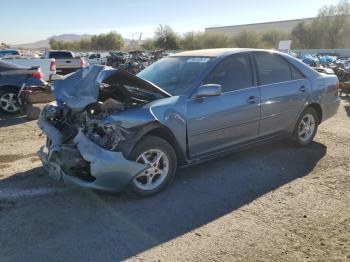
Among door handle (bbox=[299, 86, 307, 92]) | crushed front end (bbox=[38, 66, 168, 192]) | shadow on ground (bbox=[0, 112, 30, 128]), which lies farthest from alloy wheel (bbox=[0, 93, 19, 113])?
door handle (bbox=[299, 86, 307, 92])

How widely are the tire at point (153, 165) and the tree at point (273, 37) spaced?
7258cm

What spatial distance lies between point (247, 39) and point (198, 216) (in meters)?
73.0

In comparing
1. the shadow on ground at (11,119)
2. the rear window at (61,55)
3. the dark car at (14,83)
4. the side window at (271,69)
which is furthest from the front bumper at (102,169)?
the rear window at (61,55)

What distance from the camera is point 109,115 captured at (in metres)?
4.40

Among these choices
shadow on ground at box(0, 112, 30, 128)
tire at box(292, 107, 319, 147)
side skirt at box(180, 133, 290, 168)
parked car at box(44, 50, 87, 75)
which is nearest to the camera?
side skirt at box(180, 133, 290, 168)

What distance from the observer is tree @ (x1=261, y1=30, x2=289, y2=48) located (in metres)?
73.6

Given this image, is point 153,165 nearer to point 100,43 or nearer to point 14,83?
point 14,83

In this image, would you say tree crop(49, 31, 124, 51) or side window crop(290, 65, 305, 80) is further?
tree crop(49, 31, 124, 51)

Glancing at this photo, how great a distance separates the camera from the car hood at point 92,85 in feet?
15.1

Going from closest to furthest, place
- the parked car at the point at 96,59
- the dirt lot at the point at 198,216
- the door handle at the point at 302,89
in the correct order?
1. the dirt lot at the point at 198,216
2. the door handle at the point at 302,89
3. the parked car at the point at 96,59

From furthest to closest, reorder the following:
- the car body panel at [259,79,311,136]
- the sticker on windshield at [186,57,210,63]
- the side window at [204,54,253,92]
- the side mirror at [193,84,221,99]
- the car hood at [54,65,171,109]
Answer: the car body panel at [259,79,311,136]
the sticker on windshield at [186,57,210,63]
the side window at [204,54,253,92]
the side mirror at [193,84,221,99]
the car hood at [54,65,171,109]

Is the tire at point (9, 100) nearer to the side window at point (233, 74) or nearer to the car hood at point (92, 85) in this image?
the car hood at point (92, 85)

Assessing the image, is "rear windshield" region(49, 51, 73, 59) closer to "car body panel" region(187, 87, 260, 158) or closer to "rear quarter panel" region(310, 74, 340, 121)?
"rear quarter panel" region(310, 74, 340, 121)

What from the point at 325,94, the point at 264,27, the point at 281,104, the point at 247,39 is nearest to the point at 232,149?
the point at 281,104
